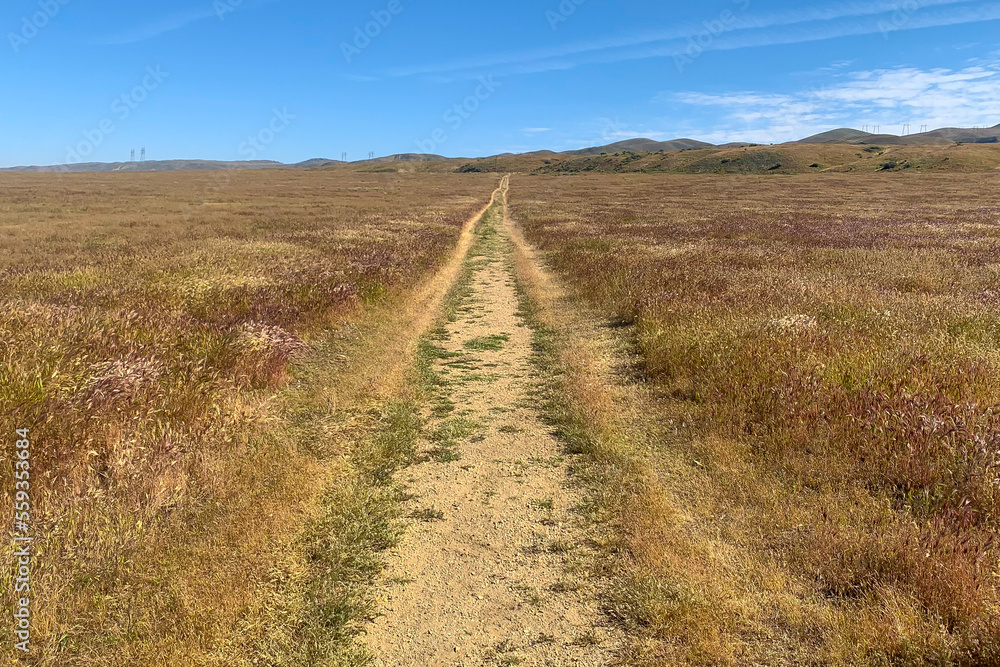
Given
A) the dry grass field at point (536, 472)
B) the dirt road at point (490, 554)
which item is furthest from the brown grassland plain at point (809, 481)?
the dirt road at point (490, 554)

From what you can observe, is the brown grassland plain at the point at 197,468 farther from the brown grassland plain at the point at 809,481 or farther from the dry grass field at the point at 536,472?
the brown grassland plain at the point at 809,481

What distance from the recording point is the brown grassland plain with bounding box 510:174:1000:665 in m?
3.37

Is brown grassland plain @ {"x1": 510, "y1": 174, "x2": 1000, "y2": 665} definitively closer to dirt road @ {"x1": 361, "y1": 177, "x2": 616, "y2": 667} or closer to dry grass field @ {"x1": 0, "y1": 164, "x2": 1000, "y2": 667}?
dry grass field @ {"x1": 0, "y1": 164, "x2": 1000, "y2": 667}

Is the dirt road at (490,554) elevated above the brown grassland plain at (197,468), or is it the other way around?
the brown grassland plain at (197,468)

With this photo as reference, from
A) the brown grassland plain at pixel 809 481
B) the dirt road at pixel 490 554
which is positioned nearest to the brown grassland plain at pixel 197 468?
the dirt road at pixel 490 554

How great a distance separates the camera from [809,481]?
508cm

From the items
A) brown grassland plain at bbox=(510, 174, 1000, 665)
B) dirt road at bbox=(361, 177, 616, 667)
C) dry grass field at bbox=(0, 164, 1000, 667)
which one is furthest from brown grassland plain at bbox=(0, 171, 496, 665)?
brown grassland plain at bbox=(510, 174, 1000, 665)

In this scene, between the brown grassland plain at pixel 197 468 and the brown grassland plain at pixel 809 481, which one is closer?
the brown grassland plain at pixel 809 481

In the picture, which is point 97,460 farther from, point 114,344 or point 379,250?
point 379,250

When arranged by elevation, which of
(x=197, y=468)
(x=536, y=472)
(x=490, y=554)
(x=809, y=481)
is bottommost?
(x=490, y=554)

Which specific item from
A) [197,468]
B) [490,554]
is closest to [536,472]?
[490,554]

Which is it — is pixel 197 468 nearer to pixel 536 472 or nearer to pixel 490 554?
pixel 490 554

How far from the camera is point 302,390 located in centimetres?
784

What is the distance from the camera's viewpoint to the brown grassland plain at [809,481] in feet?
11.0
